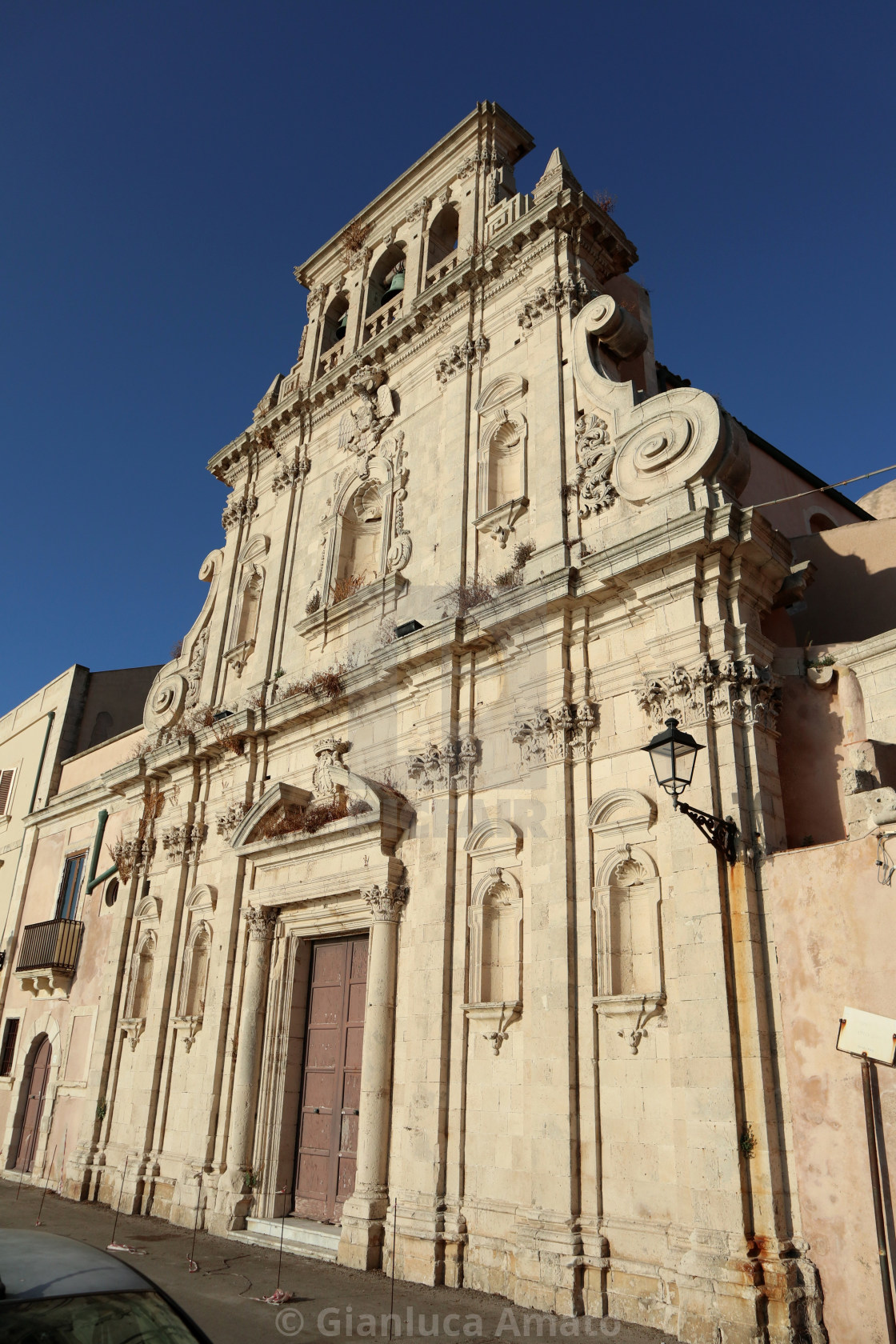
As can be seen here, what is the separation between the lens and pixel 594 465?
10.3 meters

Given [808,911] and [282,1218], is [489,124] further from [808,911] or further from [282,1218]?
[282,1218]

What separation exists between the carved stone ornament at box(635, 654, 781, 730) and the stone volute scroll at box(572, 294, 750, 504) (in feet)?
6.16

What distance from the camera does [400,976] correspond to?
992 centimetres

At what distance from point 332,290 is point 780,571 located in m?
12.0

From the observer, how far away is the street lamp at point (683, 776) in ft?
23.1

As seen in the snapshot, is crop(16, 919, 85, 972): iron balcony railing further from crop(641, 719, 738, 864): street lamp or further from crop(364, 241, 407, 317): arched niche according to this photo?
crop(641, 719, 738, 864): street lamp

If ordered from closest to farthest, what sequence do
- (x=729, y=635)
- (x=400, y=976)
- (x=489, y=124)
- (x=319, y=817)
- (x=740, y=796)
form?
1. (x=740, y=796)
2. (x=729, y=635)
3. (x=400, y=976)
4. (x=319, y=817)
5. (x=489, y=124)

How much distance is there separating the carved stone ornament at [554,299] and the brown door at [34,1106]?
15098 millimetres

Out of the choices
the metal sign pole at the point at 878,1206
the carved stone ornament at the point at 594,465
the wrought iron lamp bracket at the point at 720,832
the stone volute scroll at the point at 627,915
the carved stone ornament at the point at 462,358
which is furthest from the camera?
the carved stone ornament at the point at 462,358

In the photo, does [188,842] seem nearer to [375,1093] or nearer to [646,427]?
[375,1093]

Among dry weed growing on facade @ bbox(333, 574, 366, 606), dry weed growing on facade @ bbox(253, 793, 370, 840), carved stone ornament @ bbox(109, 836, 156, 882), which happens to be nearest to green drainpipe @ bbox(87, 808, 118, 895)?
carved stone ornament @ bbox(109, 836, 156, 882)

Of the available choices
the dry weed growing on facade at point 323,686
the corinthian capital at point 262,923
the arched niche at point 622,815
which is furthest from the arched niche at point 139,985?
the arched niche at point 622,815

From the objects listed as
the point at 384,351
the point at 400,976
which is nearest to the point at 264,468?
the point at 384,351

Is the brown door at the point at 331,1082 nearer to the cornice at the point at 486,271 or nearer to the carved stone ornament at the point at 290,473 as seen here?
the carved stone ornament at the point at 290,473
